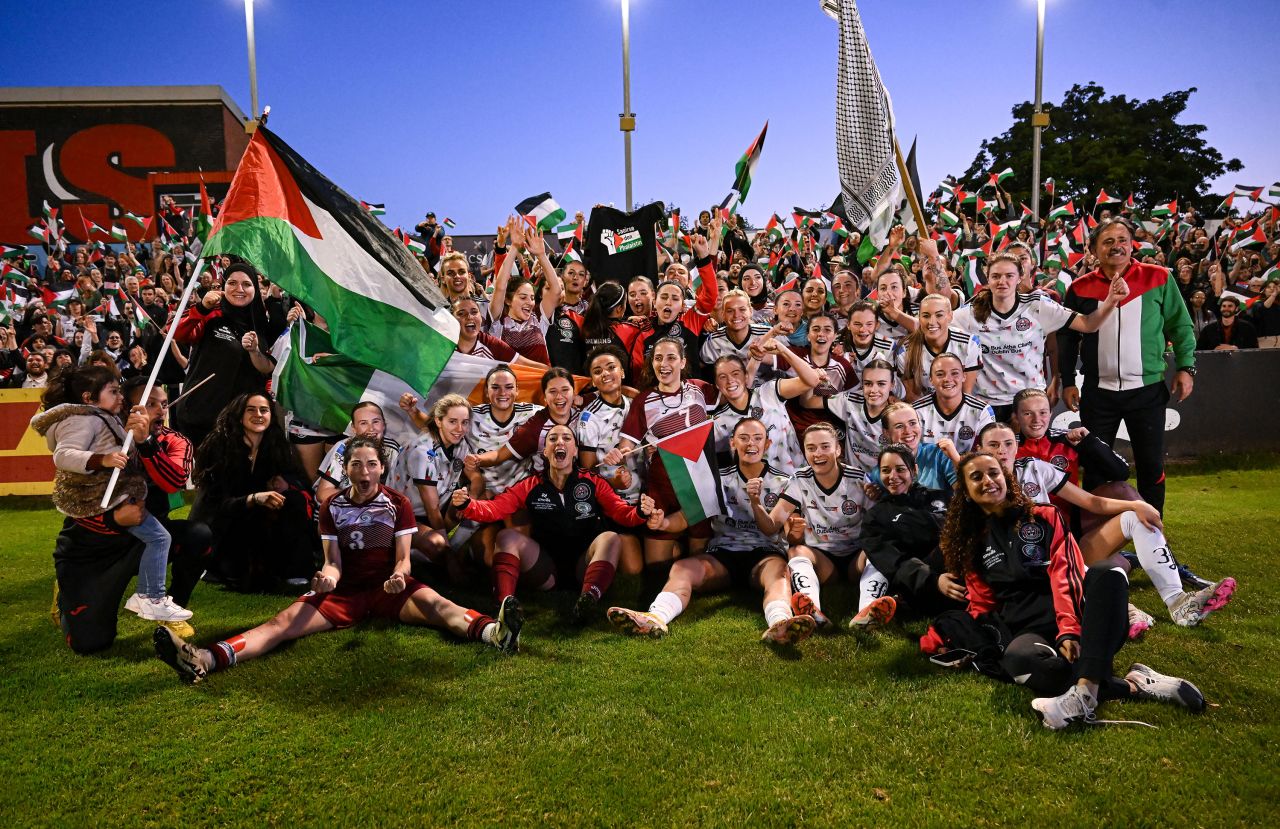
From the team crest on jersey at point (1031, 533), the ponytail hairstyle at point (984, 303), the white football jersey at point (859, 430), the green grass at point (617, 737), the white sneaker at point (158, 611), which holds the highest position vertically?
the ponytail hairstyle at point (984, 303)

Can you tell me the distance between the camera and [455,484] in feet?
20.0

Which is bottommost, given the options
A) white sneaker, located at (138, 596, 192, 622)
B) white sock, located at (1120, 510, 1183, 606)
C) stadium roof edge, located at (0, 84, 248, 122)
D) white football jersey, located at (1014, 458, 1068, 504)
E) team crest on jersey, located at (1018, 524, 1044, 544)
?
white sneaker, located at (138, 596, 192, 622)

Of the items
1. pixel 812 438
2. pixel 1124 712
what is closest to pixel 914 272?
pixel 812 438

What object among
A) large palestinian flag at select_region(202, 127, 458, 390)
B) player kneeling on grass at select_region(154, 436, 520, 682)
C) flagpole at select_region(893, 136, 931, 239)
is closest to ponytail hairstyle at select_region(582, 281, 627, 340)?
large palestinian flag at select_region(202, 127, 458, 390)

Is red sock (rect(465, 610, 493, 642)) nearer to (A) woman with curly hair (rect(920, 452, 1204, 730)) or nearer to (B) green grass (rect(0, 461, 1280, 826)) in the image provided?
(B) green grass (rect(0, 461, 1280, 826))

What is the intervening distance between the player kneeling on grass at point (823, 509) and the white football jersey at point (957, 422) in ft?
1.93

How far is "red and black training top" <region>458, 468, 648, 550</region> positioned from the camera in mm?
5520

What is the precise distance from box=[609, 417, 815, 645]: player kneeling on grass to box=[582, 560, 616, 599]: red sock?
0.28m

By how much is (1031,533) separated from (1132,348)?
8.37 feet

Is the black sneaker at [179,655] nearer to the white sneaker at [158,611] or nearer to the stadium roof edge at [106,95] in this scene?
the white sneaker at [158,611]

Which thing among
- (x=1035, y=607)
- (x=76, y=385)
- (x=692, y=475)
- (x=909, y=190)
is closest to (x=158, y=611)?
(x=76, y=385)

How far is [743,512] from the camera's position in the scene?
5.57 meters

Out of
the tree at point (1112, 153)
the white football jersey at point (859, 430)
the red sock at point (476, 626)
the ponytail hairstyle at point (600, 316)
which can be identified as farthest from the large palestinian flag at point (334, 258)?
the tree at point (1112, 153)

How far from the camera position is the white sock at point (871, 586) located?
495 cm
